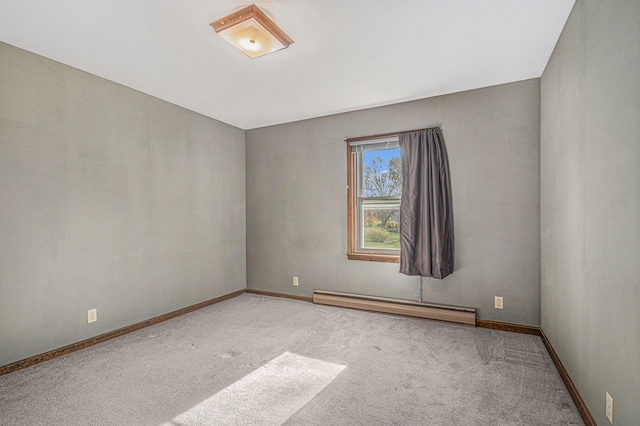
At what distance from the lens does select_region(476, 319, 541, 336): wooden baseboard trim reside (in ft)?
9.97

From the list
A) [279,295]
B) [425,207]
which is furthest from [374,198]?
[279,295]

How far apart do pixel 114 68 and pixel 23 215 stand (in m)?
1.47

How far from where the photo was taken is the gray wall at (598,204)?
1.30 meters

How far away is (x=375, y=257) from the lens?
3889 millimetres

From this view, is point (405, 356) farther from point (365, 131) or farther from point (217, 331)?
point (365, 131)

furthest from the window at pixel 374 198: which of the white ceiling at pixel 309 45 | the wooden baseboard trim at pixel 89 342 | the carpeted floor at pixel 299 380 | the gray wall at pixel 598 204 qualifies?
the wooden baseboard trim at pixel 89 342

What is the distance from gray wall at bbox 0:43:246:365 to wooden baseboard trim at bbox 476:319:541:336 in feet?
11.1

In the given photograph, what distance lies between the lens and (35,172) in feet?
8.39

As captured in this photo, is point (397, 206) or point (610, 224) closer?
point (610, 224)

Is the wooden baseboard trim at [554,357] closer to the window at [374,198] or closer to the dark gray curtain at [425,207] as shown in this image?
the dark gray curtain at [425,207]

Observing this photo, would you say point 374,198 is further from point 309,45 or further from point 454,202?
point 309,45

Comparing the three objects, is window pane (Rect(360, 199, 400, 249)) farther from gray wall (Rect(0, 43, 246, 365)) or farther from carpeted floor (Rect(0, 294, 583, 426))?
gray wall (Rect(0, 43, 246, 365))

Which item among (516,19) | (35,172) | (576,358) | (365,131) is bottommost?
(576,358)

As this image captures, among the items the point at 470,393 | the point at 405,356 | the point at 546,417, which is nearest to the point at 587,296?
the point at 546,417
